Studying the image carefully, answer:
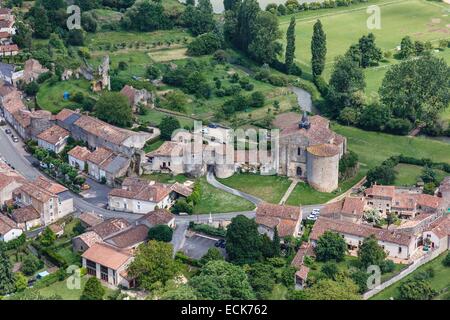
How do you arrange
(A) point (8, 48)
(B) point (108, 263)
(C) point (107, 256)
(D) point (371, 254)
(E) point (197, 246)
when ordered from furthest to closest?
(A) point (8, 48)
(E) point (197, 246)
(D) point (371, 254)
(C) point (107, 256)
(B) point (108, 263)

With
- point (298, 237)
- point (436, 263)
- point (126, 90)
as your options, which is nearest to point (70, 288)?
point (298, 237)

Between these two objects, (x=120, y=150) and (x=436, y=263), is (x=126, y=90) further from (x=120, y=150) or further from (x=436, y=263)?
(x=436, y=263)

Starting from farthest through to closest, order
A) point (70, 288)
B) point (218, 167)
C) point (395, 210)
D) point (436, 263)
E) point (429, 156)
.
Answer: point (429, 156), point (218, 167), point (395, 210), point (436, 263), point (70, 288)

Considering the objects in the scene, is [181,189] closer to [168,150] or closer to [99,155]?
[168,150]

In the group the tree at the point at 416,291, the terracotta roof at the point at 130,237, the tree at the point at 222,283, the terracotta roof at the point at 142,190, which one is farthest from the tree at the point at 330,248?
the terracotta roof at the point at 142,190

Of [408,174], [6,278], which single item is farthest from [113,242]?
[408,174]

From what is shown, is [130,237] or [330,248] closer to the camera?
[330,248]

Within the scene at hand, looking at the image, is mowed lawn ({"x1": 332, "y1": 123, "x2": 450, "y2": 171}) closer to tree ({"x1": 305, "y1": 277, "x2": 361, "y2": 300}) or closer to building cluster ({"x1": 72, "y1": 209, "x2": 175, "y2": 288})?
building cluster ({"x1": 72, "y1": 209, "x2": 175, "y2": 288})
